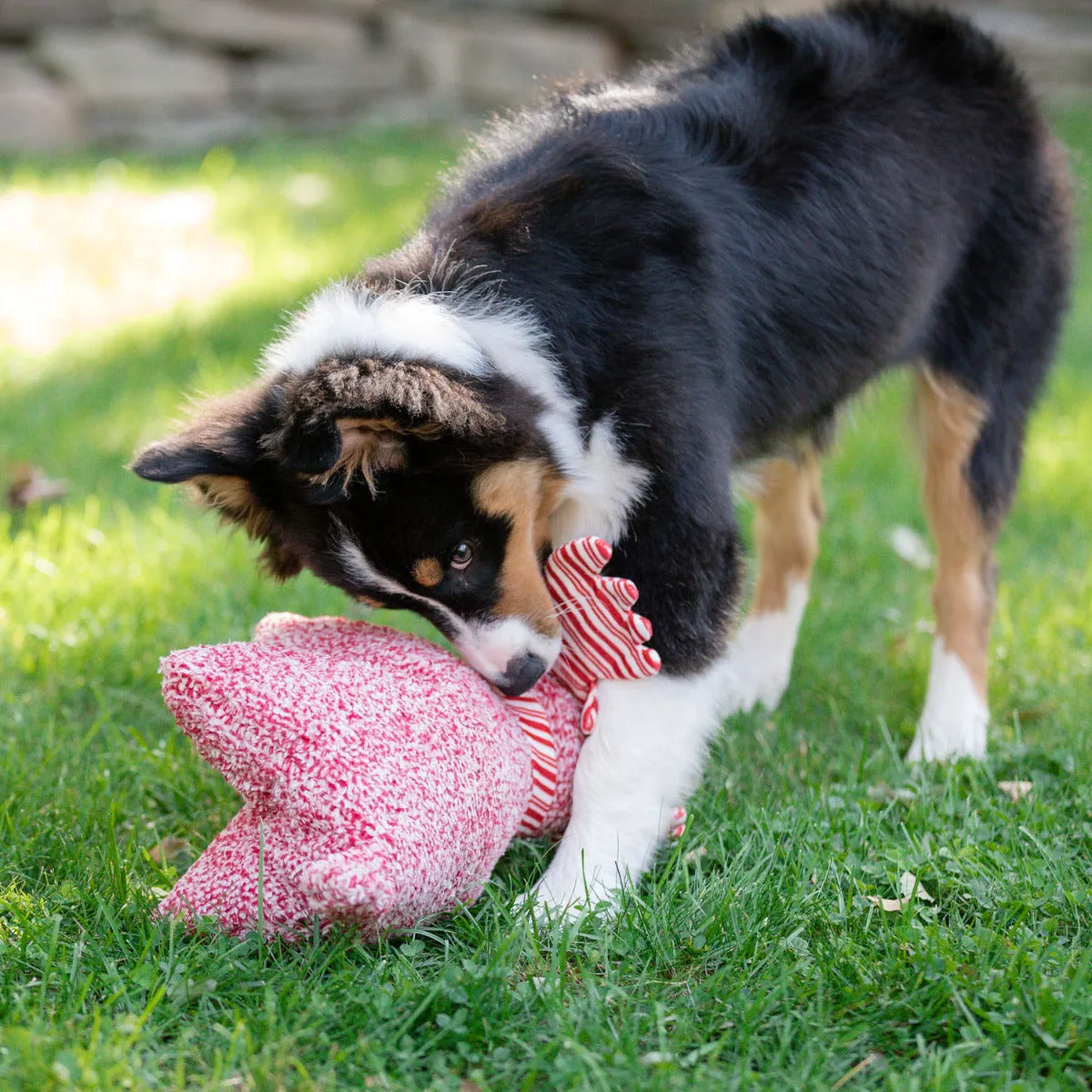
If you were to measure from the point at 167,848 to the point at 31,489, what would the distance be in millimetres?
2370

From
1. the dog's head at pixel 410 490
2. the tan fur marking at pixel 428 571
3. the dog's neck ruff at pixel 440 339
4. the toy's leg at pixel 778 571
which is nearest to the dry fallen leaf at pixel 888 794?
the toy's leg at pixel 778 571

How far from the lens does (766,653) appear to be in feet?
12.6

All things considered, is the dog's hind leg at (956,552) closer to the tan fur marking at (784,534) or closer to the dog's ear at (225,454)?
the tan fur marking at (784,534)

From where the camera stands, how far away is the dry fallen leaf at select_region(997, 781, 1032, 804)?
118 inches

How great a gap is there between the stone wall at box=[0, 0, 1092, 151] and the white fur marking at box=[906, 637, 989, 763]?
23.1 feet

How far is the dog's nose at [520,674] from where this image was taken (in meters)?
2.69

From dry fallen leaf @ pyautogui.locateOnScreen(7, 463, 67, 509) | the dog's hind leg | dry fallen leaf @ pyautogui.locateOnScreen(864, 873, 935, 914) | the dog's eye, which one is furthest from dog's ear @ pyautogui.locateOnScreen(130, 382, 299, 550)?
dry fallen leaf @ pyautogui.locateOnScreen(7, 463, 67, 509)

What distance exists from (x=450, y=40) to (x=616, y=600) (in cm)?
924

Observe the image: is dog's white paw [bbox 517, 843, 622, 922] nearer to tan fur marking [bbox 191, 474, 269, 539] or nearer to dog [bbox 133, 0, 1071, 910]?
dog [bbox 133, 0, 1071, 910]

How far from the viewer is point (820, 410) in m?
3.45

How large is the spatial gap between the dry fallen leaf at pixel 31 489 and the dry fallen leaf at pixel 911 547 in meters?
3.06

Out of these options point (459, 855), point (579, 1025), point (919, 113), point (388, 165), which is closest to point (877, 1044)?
point (579, 1025)

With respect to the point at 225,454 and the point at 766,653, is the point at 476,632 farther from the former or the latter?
the point at 766,653

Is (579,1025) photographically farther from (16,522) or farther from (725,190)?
(16,522)
